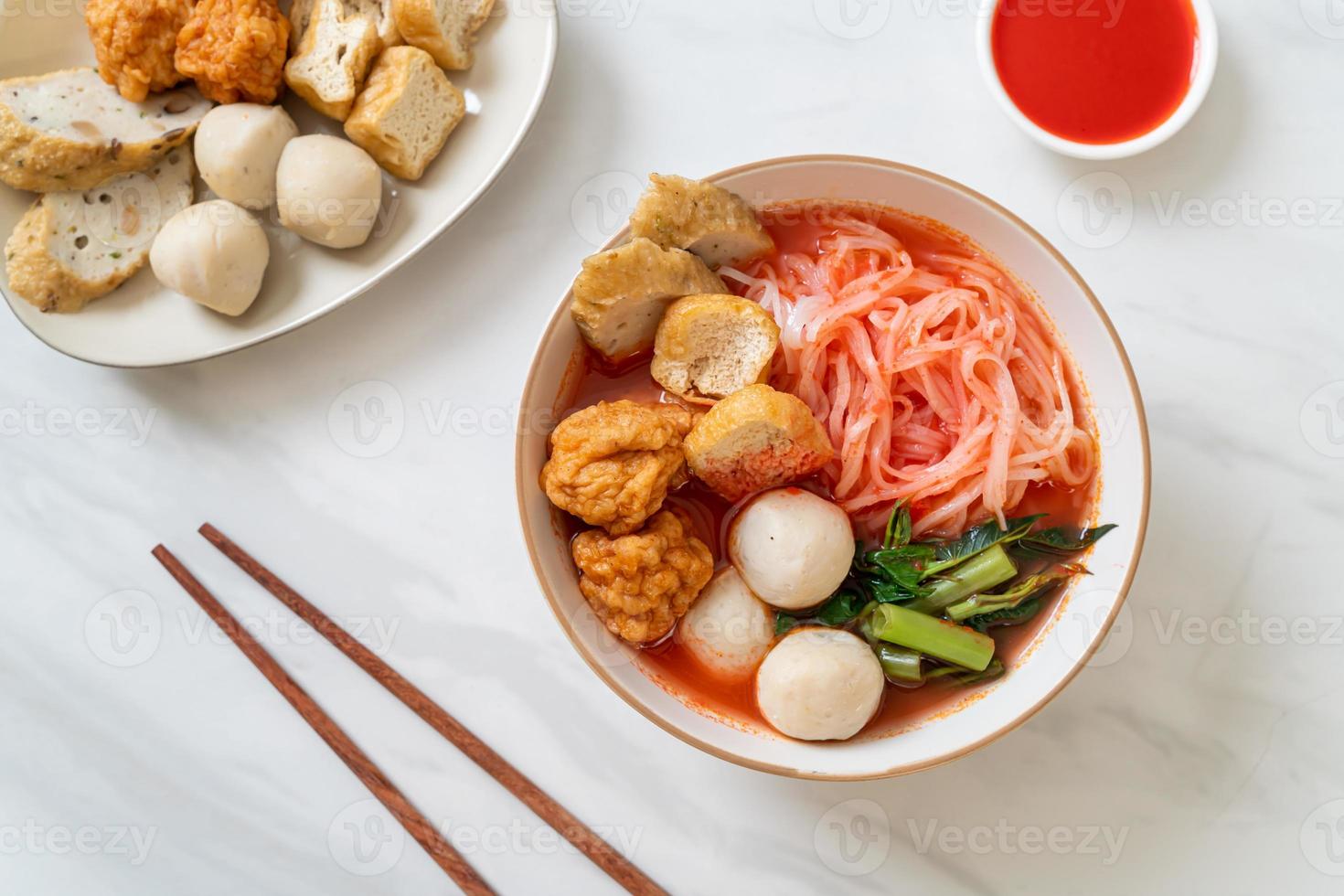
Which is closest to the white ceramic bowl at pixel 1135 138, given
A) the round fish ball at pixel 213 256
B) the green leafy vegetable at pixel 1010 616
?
the green leafy vegetable at pixel 1010 616

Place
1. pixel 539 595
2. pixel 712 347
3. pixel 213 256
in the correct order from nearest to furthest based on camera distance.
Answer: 1. pixel 712 347
2. pixel 213 256
3. pixel 539 595

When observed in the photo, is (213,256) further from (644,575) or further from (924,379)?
(924,379)

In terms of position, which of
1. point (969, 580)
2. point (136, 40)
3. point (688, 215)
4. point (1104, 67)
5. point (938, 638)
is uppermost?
point (1104, 67)

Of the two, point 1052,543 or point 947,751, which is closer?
point 947,751

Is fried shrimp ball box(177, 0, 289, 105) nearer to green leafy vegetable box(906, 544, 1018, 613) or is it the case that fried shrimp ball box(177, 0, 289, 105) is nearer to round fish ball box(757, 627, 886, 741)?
round fish ball box(757, 627, 886, 741)

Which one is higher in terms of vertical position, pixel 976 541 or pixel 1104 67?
pixel 1104 67

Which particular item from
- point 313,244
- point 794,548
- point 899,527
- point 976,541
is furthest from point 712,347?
point 313,244

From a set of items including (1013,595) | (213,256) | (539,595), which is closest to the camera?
(1013,595)

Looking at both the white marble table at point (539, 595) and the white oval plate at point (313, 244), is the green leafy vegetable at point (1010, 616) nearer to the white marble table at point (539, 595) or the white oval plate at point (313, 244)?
the white marble table at point (539, 595)
